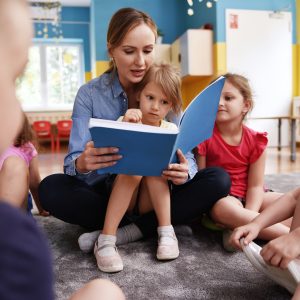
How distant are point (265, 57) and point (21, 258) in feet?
15.4

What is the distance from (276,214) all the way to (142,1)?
4.93 m

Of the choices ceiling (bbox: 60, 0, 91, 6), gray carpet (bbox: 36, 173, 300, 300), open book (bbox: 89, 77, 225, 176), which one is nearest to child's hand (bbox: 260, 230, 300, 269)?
gray carpet (bbox: 36, 173, 300, 300)

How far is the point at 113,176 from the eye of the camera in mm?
1193

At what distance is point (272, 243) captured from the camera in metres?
0.67

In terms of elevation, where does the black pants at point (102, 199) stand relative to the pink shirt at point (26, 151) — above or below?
below

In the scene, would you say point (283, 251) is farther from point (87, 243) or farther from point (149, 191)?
point (87, 243)

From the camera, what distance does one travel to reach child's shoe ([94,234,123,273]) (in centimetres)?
93

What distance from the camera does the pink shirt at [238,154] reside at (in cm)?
125

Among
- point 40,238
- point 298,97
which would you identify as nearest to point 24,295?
point 40,238

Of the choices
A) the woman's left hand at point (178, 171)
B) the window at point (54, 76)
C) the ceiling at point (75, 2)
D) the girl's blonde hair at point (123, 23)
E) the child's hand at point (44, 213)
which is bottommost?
the child's hand at point (44, 213)

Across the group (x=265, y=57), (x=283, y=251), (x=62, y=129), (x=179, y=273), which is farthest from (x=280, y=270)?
(x=62, y=129)

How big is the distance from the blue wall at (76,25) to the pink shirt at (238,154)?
17.4ft

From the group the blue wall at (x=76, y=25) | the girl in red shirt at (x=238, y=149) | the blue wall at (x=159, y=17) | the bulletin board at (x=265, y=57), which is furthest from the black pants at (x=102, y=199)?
the blue wall at (x=76, y=25)

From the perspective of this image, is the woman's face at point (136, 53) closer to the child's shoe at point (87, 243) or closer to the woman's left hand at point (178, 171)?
the woman's left hand at point (178, 171)
